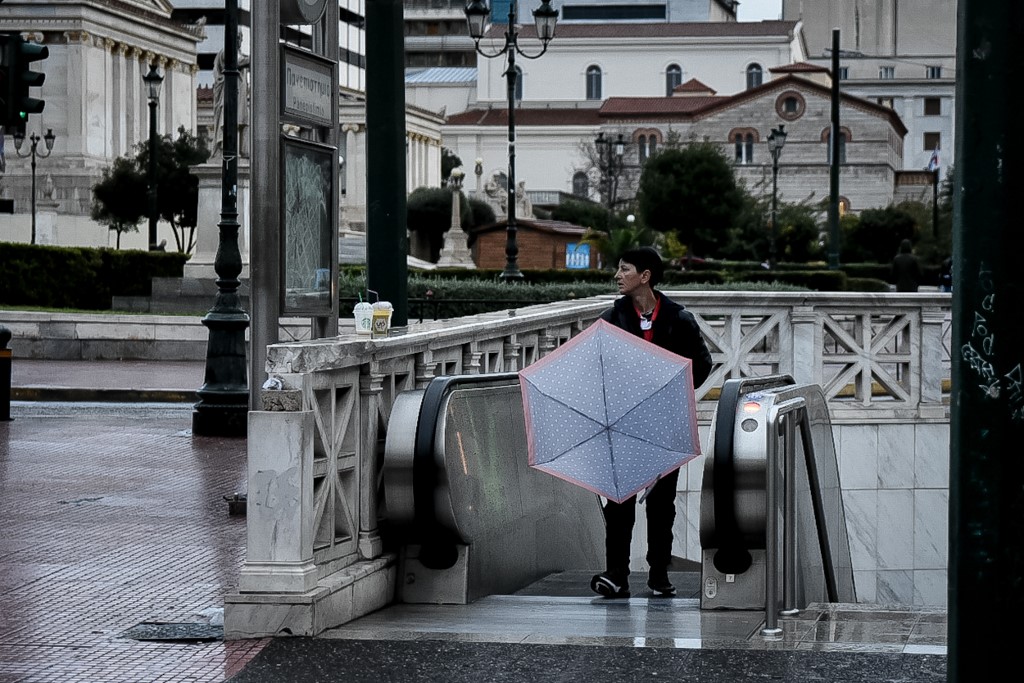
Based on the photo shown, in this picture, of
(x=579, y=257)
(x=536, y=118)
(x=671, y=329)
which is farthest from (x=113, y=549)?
(x=536, y=118)

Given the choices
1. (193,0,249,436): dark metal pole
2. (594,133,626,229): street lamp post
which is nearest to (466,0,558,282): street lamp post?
(193,0,249,436): dark metal pole

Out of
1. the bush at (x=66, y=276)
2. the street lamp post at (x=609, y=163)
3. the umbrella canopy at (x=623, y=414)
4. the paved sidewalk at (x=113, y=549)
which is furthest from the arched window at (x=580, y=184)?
the umbrella canopy at (x=623, y=414)

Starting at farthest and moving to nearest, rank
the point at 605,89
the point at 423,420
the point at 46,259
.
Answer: the point at 605,89 < the point at 46,259 < the point at 423,420

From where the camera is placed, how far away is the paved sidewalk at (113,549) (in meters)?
6.27

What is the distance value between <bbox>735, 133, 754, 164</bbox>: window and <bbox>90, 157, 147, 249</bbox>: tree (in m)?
51.5

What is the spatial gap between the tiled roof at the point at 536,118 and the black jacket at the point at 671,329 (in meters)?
113

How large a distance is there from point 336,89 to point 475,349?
5.47 feet

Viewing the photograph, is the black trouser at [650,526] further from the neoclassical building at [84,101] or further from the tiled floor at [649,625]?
the neoclassical building at [84,101]

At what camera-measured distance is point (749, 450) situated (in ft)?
24.3

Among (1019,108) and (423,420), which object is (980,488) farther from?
(423,420)

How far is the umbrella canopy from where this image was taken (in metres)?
7.83

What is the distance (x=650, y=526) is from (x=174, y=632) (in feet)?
8.41

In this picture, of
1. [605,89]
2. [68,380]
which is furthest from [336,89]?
[605,89]

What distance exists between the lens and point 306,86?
29.3 feet
